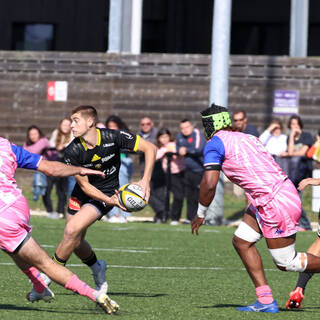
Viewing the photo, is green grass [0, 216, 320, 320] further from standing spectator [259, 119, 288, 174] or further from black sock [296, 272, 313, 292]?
standing spectator [259, 119, 288, 174]

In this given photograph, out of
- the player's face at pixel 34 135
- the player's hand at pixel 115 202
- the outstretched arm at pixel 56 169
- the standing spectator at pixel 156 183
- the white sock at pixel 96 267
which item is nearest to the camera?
the outstretched arm at pixel 56 169

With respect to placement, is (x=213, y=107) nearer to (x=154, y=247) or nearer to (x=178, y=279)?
(x=178, y=279)

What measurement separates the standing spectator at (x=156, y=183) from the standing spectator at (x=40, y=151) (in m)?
2.00

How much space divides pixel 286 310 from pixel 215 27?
11.1 m

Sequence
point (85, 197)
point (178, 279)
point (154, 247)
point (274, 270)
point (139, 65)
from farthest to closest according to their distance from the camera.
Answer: point (139, 65) < point (154, 247) < point (274, 270) < point (178, 279) < point (85, 197)

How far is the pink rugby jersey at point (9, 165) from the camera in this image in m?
7.12

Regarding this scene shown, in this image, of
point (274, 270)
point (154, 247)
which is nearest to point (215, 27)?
point (154, 247)

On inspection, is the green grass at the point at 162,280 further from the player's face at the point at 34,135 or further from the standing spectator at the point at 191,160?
the player's face at the point at 34,135

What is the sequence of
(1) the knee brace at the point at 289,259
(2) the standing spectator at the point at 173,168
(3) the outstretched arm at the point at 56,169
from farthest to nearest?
(2) the standing spectator at the point at 173,168 < (1) the knee brace at the point at 289,259 < (3) the outstretched arm at the point at 56,169

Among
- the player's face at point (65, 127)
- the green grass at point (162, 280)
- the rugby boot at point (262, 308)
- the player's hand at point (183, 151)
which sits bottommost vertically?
the green grass at point (162, 280)

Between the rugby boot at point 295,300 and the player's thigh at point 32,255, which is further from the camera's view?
the rugby boot at point 295,300

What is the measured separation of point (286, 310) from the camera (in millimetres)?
8523

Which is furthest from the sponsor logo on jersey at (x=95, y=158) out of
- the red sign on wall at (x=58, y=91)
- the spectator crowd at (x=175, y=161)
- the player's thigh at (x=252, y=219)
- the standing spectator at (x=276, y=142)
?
the red sign on wall at (x=58, y=91)

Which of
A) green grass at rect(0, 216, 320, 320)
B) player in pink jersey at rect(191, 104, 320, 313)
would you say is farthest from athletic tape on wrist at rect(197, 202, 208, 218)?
green grass at rect(0, 216, 320, 320)
